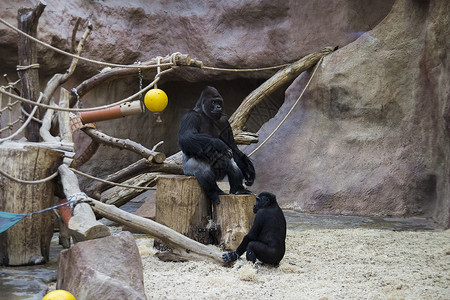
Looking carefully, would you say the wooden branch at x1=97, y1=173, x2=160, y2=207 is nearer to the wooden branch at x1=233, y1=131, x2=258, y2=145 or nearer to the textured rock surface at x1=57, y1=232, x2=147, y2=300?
the wooden branch at x1=233, y1=131, x2=258, y2=145

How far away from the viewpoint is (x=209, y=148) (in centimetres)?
467

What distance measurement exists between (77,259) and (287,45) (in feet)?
19.5

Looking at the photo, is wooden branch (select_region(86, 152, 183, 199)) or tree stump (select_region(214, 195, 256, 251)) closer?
tree stump (select_region(214, 195, 256, 251))

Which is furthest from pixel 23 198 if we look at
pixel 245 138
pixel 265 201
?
pixel 245 138

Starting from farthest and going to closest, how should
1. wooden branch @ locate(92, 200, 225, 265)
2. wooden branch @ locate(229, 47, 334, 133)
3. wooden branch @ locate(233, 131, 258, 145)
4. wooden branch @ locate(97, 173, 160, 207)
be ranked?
1. wooden branch @ locate(229, 47, 334, 133)
2. wooden branch @ locate(233, 131, 258, 145)
3. wooden branch @ locate(97, 173, 160, 207)
4. wooden branch @ locate(92, 200, 225, 265)

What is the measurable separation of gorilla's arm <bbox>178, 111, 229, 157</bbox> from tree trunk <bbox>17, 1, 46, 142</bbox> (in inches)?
56.8

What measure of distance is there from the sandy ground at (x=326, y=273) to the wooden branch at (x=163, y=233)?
89mm

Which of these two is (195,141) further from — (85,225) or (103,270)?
(103,270)

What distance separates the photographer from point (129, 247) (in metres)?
2.90

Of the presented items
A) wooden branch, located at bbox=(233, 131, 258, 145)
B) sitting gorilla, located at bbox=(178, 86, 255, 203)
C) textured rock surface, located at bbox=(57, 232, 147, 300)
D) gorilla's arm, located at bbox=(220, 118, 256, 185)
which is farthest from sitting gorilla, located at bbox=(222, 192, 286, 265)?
wooden branch, located at bbox=(233, 131, 258, 145)

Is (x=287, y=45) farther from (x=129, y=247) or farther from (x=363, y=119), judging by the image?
(x=129, y=247)

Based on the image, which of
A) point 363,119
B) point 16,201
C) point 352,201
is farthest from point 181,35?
point 16,201

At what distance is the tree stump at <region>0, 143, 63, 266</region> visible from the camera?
3824 mm

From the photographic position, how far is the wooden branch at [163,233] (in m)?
3.43
